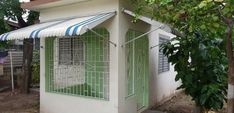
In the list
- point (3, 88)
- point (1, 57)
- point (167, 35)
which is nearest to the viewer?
point (167, 35)

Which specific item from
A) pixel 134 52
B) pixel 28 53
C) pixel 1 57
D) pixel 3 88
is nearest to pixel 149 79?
pixel 134 52

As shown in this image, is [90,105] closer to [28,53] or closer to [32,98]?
[32,98]

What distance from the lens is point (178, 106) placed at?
1413cm

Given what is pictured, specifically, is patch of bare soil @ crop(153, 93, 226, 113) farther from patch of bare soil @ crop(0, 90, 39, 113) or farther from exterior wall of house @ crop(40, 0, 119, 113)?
patch of bare soil @ crop(0, 90, 39, 113)

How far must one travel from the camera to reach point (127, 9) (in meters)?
10.4

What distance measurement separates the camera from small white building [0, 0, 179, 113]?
998 centimetres

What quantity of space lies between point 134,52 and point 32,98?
738 centimetres

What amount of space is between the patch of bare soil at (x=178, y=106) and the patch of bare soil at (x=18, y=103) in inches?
249

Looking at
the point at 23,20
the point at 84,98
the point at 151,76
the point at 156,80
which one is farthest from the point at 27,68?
the point at 156,80

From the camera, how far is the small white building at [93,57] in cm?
998

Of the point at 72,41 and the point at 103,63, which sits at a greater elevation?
the point at 72,41

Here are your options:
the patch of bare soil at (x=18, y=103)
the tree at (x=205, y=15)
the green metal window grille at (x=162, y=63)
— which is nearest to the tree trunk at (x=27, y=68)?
the patch of bare soil at (x=18, y=103)

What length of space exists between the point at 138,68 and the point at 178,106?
380 centimetres

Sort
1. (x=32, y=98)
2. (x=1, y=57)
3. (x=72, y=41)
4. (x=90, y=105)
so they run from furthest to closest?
(x=1, y=57)
(x=32, y=98)
(x=72, y=41)
(x=90, y=105)
